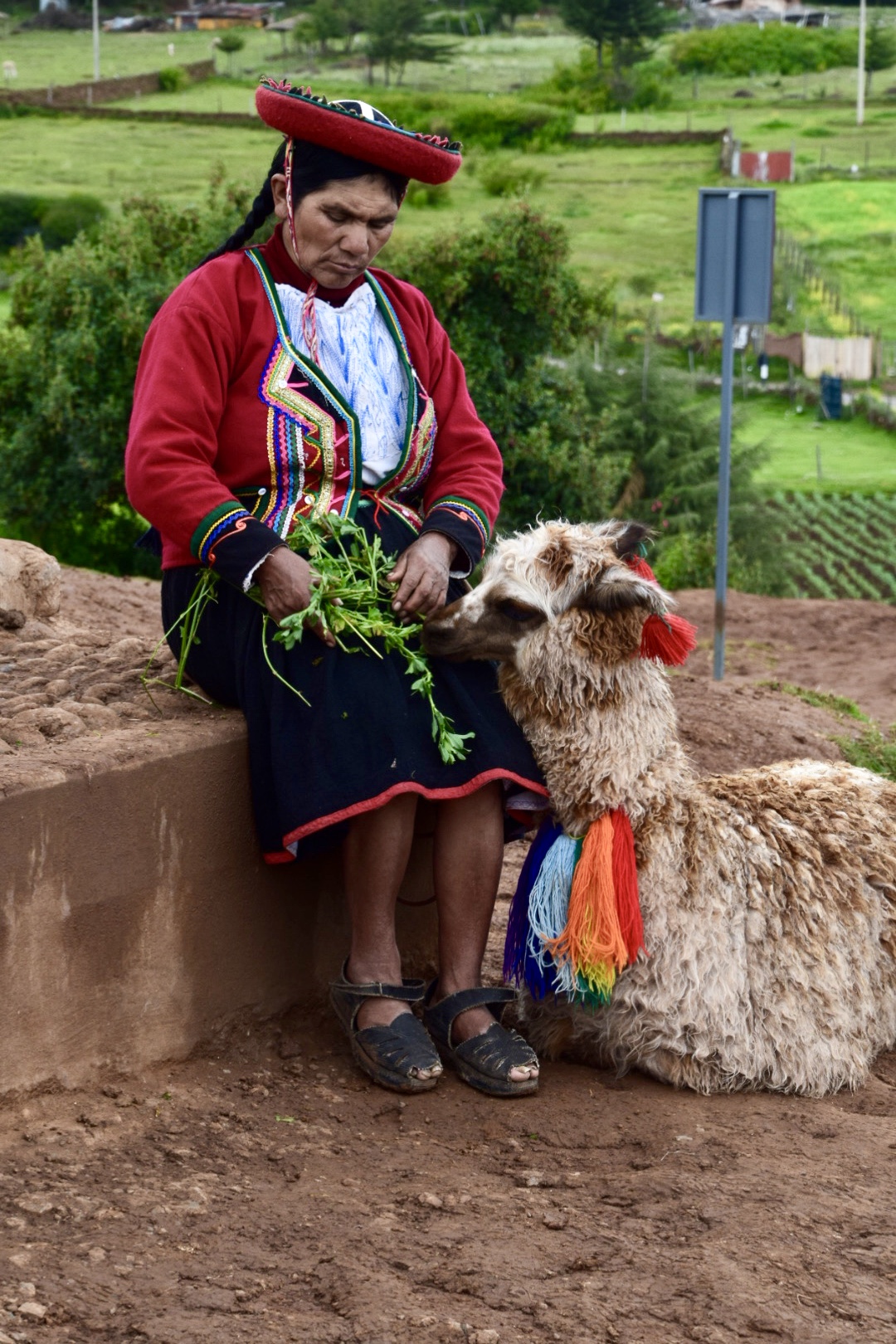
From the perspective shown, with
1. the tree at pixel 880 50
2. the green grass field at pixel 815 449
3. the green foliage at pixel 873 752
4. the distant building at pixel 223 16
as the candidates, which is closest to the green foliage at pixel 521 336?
the green grass field at pixel 815 449

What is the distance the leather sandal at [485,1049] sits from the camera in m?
3.44

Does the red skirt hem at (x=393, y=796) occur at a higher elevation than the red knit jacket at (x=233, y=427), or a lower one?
lower

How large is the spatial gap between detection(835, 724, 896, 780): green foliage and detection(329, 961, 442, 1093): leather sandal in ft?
11.9

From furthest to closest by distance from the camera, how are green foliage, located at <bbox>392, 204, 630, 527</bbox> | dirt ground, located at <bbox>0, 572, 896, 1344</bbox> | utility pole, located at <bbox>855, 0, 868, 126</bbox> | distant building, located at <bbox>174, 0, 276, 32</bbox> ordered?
utility pole, located at <bbox>855, 0, 868, 126</bbox>
distant building, located at <bbox>174, 0, 276, 32</bbox>
green foliage, located at <bbox>392, 204, 630, 527</bbox>
dirt ground, located at <bbox>0, 572, 896, 1344</bbox>

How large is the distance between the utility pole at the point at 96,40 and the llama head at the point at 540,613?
87.6 feet

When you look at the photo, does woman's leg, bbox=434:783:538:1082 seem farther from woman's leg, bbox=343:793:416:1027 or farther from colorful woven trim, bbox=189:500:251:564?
colorful woven trim, bbox=189:500:251:564

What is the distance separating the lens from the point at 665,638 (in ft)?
11.4

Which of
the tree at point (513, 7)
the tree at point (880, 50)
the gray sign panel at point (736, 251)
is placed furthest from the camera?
the tree at point (880, 50)

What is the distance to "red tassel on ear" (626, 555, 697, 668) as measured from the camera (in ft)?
11.4

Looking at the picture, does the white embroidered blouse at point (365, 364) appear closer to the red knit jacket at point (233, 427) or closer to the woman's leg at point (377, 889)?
the red knit jacket at point (233, 427)

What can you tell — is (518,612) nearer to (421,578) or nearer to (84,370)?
(421,578)

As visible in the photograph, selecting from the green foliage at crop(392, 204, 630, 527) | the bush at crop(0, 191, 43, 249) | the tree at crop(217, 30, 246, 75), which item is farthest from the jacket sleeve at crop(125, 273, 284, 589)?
the tree at crop(217, 30, 246, 75)

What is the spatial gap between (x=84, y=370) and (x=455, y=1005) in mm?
10546

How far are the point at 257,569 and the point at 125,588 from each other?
5573 mm
